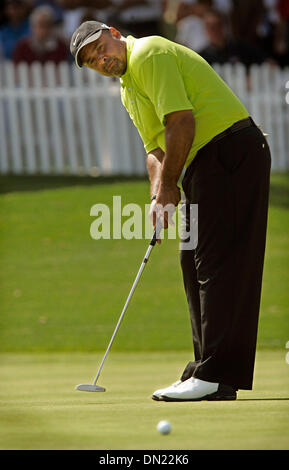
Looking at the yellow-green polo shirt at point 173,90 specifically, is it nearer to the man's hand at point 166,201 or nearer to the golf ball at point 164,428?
the man's hand at point 166,201

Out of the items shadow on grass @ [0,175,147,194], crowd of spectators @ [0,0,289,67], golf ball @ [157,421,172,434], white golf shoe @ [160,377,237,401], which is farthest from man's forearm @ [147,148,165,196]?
crowd of spectators @ [0,0,289,67]

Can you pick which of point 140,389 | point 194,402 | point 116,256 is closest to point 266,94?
point 116,256

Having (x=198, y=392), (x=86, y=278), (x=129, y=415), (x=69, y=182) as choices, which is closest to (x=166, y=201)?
(x=198, y=392)

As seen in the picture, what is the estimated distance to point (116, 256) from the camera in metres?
Answer: 11.8

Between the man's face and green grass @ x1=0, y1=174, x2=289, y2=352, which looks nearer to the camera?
the man's face

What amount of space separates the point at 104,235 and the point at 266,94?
12.5 feet

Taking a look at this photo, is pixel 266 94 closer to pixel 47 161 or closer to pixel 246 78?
pixel 246 78

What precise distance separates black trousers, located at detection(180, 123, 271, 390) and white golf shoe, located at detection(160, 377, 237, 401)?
4 centimetres

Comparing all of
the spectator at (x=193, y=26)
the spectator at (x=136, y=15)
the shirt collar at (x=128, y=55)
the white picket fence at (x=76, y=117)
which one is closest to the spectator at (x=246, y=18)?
the spectator at (x=193, y=26)

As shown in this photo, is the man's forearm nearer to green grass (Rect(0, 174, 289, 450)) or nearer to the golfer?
the golfer

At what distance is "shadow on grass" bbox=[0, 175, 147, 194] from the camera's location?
13820mm

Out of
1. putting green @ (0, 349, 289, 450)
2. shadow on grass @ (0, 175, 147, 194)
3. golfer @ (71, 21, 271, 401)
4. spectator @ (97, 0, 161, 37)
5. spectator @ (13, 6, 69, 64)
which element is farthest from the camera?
spectator @ (97, 0, 161, 37)

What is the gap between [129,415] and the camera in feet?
16.1

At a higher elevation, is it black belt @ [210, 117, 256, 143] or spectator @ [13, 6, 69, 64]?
spectator @ [13, 6, 69, 64]
